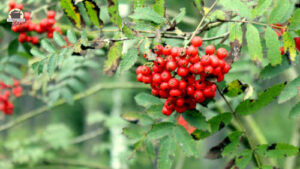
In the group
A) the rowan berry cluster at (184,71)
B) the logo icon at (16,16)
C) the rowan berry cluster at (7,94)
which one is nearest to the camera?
the rowan berry cluster at (184,71)

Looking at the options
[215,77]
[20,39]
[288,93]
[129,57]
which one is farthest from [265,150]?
[20,39]

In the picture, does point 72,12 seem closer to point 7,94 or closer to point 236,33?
point 236,33

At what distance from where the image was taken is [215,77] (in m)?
1.26

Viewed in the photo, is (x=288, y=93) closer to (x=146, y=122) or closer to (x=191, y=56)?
(x=191, y=56)

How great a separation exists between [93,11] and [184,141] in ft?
2.02

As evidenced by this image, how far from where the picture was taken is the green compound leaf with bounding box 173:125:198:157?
4.44 ft

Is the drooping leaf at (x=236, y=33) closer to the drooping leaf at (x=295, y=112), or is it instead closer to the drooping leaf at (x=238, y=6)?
the drooping leaf at (x=238, y=6)

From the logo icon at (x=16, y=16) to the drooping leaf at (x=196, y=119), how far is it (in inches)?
42.3

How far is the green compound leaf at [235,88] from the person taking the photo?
144 cm

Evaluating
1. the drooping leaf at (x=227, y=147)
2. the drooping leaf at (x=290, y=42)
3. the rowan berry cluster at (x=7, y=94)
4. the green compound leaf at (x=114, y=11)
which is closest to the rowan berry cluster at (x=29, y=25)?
the green compound leaf at (x=114, y=11)

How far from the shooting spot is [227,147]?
149 centimetres

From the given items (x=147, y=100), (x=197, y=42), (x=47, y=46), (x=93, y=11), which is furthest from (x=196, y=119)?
(x=47, y=46)

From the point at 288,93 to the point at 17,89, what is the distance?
2.70 m

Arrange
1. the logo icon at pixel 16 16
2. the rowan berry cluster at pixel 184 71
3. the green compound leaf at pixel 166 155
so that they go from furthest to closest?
1. the logo icon at pixel 16 16
2. the green compound leaf at pixel 166 155
3. the rowan berry cluster at pixel 184 71
